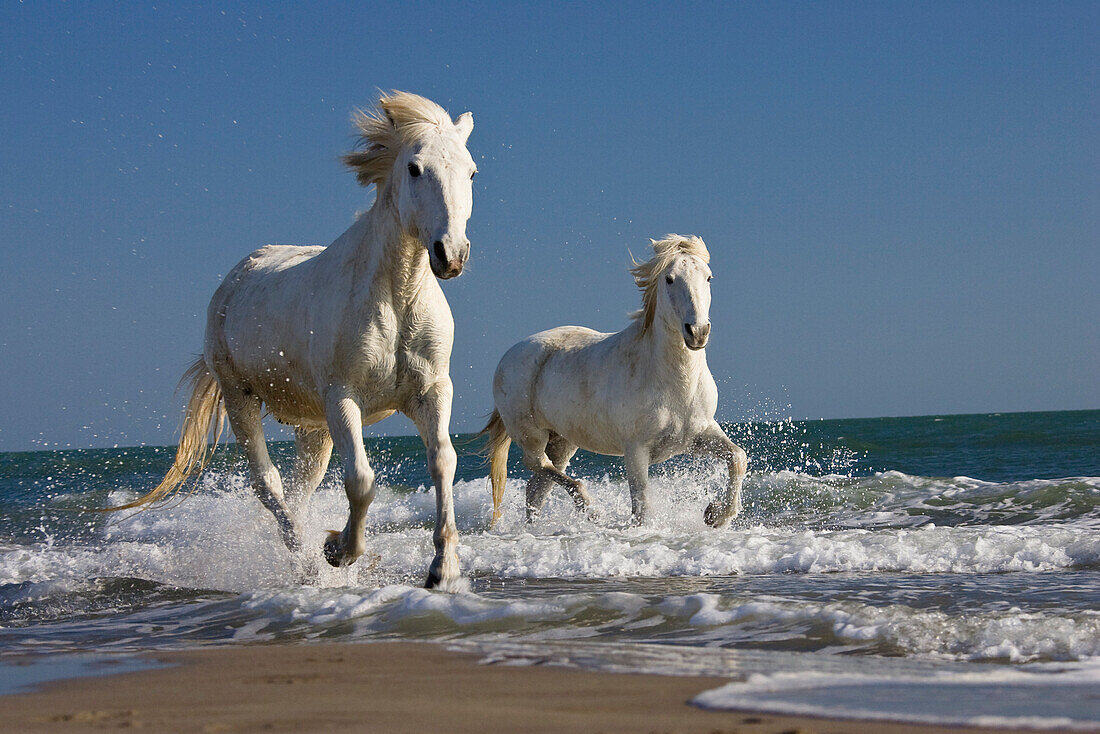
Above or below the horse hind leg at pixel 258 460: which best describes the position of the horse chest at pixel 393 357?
above

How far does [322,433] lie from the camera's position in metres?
5.97

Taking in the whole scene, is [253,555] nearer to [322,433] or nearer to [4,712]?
[322,433]

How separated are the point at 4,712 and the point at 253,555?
10.9ft

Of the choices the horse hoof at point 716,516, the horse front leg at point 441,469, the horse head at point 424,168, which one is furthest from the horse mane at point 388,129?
the horse hoof at point 716,516

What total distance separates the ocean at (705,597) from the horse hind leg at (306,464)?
0.24m

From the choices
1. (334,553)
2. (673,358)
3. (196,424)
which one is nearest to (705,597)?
(334,553)

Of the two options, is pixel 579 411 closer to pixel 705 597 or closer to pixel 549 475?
pixel 549 475

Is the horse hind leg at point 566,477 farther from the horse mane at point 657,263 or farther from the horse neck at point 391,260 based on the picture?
the horse neck at point 391,260

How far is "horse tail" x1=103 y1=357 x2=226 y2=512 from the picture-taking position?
21.0 feet

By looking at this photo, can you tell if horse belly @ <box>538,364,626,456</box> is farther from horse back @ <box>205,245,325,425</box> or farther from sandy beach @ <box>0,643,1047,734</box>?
sandy beach @ <box>0,643,1047,734</box>

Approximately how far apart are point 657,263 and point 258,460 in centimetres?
291

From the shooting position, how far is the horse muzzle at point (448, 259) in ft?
12.5

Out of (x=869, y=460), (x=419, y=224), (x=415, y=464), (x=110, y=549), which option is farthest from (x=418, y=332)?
(x=415, y=464)

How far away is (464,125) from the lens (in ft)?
14.8
